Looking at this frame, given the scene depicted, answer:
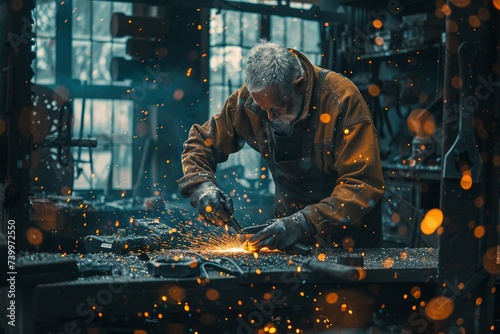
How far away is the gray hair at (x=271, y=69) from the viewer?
321 centimetres

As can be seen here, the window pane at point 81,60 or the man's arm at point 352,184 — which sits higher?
the window pane at point 81,60

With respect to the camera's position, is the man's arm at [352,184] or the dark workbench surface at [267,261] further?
the man's arm at [352,184]

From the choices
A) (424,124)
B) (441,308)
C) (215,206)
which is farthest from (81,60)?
(441,308)

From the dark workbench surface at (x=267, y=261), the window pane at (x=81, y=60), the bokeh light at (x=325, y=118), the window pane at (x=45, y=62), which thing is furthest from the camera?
the window pane at (x=81, y=60)

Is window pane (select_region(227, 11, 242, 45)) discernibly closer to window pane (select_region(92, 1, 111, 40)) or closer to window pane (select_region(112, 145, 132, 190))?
window pane (select_region(92, 1, 111, 40))

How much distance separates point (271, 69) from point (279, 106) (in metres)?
0.19

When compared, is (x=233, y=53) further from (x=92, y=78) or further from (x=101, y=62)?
(x=92, y=78)

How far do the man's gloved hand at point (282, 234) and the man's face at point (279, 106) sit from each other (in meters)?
0.53

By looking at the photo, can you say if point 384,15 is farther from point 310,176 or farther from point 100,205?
point 310,176

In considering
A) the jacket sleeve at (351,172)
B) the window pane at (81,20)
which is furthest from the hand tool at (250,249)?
the window pane at (81,20)

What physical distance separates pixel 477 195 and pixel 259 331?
0.89 meters

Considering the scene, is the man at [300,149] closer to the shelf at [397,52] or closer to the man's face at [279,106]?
the man's face at [279,106]

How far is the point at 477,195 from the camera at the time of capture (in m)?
2.57

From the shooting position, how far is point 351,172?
323 centimetres
